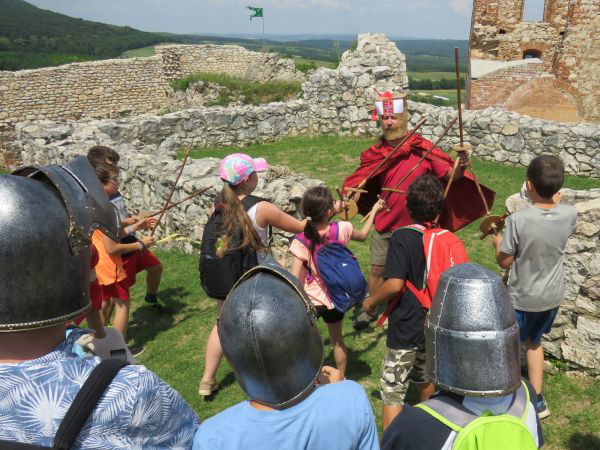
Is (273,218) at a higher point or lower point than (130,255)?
higher

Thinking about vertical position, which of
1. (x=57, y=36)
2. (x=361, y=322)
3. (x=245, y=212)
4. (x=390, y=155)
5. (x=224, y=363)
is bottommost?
(x=224, y=363)

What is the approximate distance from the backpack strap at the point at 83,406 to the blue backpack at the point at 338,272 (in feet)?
7.74

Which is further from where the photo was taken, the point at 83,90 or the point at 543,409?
the point at 83,90

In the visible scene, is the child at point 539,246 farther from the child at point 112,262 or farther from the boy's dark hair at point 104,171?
the boy's dark hair at point 104,171

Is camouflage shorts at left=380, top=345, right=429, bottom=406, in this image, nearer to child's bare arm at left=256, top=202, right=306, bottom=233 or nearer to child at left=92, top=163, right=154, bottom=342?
child's bare arm at left=256, top=202, right=306, bottom=233

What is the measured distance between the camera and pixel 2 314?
4.29ft

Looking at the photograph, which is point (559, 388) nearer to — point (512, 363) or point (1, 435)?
point (512, 363)

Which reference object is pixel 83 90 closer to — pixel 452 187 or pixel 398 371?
pixel 452 187

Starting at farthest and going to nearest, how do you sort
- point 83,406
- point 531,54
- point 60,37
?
1. point 60,37
2. point 531,54
3. point 83,406

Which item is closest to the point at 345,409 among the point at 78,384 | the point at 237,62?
the point at 78,384

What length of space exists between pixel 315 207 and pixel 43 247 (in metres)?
2.36

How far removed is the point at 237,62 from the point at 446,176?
854 inches

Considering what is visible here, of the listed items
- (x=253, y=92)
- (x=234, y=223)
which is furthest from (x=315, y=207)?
(x=253, y=92)

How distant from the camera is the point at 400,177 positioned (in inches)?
173
